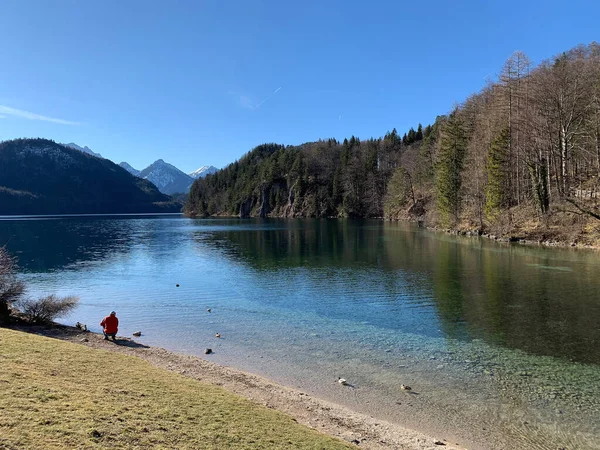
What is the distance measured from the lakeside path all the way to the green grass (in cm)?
135

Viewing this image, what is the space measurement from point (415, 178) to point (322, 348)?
12727 centimetres

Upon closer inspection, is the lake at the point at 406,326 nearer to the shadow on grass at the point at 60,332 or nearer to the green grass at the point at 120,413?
the shadow on grass at the point at 60,332

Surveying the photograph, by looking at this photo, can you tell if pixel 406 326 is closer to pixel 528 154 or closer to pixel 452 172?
pixel 528 154

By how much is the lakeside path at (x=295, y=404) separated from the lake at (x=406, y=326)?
0.80 meters

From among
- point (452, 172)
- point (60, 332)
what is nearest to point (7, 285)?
point (60, 332)

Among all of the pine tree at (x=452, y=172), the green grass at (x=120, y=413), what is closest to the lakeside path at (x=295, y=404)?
the green grass at (x=120, y=413)

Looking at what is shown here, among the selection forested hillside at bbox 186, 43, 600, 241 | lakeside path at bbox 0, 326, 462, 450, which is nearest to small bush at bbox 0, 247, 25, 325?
lakeside path at bbox 0, 326, 462, 450

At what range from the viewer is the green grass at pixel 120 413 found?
645cm

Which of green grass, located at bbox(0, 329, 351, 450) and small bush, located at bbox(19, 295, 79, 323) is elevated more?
green grass, located at bbox(0, 329, 351, 450)

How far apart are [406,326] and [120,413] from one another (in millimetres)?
16359

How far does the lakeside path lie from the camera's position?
9.96 meters

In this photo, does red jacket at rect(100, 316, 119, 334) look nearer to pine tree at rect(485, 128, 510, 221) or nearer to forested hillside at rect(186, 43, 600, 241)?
forested hillside at rect(186, 43, 600, 241)

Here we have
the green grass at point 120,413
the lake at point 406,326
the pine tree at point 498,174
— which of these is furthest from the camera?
the pine tree at point 498,174

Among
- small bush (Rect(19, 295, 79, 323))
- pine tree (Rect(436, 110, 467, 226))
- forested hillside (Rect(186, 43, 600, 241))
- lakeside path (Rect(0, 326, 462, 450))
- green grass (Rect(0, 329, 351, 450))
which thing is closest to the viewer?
green grass (Rect(0, 329, 351, 450))
